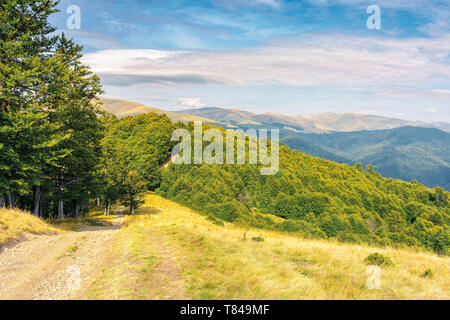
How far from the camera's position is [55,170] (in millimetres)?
33844

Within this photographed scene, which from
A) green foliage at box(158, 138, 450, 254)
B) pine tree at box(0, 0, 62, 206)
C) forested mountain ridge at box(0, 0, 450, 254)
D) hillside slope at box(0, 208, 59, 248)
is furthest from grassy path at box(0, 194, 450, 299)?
green foliage at box(158, 138, 450, 254)

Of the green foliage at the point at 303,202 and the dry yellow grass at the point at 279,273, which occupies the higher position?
the dry yellow grass at the point at 279,273

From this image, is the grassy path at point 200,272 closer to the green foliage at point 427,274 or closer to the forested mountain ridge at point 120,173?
the green foliage at point 427,274

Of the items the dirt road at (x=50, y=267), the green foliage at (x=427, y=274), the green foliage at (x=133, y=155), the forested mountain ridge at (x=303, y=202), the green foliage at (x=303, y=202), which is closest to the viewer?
the dirt road at (x=50, y=267)

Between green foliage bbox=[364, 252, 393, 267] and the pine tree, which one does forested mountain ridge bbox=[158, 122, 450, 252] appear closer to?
the pine tree

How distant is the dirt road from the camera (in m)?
9.02

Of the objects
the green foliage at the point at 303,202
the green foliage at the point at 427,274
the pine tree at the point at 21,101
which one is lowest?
the green foliage at the point at 303,202

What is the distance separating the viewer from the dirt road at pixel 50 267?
9.02 meters

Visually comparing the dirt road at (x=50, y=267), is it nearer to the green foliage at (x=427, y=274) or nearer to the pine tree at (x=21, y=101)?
the pine tree at (x=21, y=101)

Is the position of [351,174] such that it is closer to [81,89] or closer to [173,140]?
[173,140]

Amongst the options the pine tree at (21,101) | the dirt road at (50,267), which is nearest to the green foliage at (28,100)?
the pine tree at (21,101)

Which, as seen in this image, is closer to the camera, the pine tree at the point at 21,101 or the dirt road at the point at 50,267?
the dirt road at the point at 50,267

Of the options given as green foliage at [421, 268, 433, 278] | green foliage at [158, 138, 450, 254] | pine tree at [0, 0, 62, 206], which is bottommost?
green foliage at [158, 138, 450, 254]

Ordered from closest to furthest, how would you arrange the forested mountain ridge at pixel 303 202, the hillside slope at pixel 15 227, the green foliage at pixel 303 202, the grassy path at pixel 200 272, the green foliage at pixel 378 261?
1. the grassy path at pixel 200 272
2. the green foliage at pixel 378 261
3. the hillside slope at pixel 15 227
4. the green foliage at pixel 303 202
5. the forested mountain ridge at pixel 303 202
